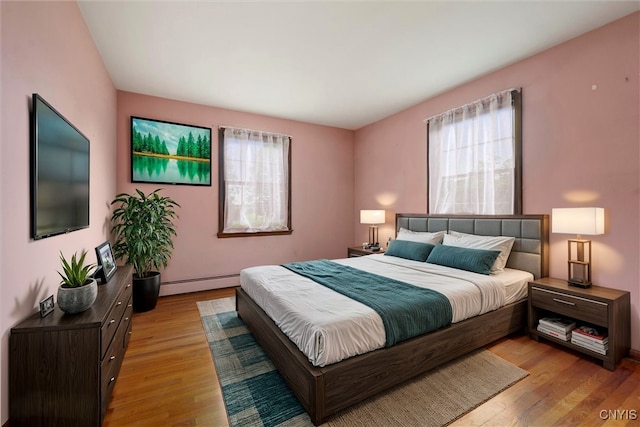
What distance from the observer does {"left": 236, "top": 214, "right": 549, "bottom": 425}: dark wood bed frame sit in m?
1.62

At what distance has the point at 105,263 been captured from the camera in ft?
8.04

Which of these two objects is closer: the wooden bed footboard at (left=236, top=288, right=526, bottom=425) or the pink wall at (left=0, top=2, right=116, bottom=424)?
the pink wall at (left=0, top=2, right=116, bottom=424)

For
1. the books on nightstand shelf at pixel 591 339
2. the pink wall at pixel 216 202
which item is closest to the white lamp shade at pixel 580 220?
the books on nightstand shelf at pixel 591 339

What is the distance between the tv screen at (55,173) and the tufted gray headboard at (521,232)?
3949mm

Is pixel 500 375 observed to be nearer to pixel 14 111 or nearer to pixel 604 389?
pixel 604 389

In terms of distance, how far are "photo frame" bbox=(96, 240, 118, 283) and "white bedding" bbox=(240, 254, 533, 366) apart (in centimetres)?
121

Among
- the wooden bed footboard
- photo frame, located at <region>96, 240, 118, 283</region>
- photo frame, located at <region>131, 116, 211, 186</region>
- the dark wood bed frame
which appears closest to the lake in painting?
photo frame, located at <region>131, 116, 211, 186</region>

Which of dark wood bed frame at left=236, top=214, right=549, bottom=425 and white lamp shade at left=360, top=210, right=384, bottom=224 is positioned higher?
white lamp shade at left=360, top=210, right=384, bottom=224

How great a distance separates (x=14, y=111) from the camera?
1335 mm

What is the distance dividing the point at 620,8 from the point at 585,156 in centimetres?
118

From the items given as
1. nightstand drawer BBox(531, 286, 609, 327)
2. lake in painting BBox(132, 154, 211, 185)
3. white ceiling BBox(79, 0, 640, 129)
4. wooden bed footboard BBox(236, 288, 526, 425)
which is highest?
white ceiling BBox(79, 0, 640, 129)

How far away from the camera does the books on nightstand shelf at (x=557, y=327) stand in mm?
2385

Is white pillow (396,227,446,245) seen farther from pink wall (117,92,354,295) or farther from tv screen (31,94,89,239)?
tv screen (31,94,89,239)

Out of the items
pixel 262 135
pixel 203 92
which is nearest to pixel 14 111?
pixel 203 92
